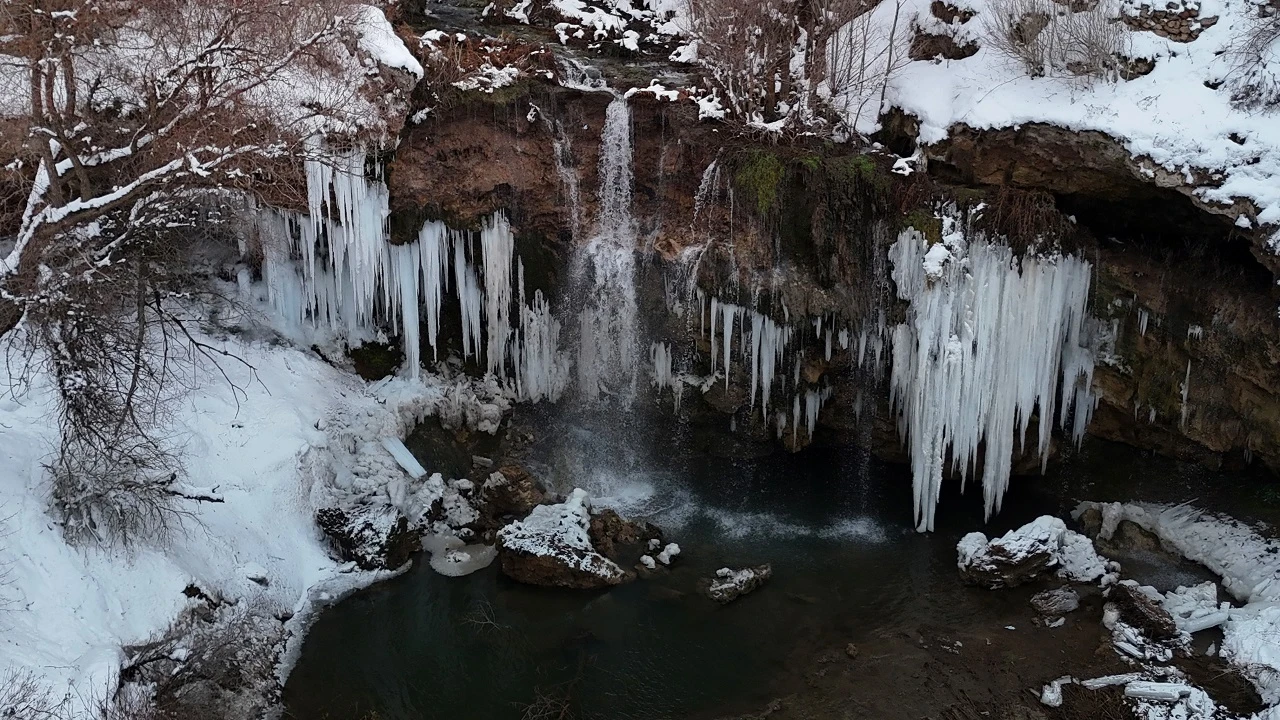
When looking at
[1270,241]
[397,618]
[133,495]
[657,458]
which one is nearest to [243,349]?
[133,495]

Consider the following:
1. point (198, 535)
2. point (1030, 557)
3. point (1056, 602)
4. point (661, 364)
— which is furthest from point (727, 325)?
point (198, 535)

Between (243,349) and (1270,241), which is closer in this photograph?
(1270,241)

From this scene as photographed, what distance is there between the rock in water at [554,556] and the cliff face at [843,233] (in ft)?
11.2

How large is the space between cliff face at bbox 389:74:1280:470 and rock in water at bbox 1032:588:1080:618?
310cm

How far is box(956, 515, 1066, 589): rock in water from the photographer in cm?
1202

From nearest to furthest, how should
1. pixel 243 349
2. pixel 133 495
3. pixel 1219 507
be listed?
1. pixel 133 495
2. pixel 1219 507
3. pixel 243 349

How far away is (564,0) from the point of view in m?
17.6

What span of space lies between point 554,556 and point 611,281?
454cm

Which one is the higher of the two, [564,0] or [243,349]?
[564,0]

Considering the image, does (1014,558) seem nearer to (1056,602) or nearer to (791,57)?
(1056,602)

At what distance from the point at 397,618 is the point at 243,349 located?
4.87 metres

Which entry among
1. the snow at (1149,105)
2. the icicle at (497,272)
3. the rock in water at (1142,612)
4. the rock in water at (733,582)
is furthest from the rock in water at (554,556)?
the snow at (1149,105)

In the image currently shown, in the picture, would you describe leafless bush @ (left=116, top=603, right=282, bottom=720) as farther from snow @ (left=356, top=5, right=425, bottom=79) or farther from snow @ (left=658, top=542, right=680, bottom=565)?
snow @ (left=356, top=5, right=425, bottom=79)

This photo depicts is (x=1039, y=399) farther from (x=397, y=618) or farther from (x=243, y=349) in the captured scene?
(x=243, y=349)
